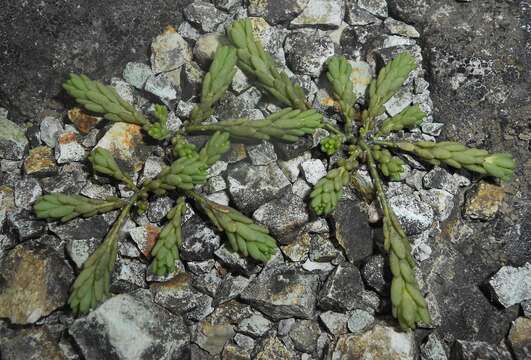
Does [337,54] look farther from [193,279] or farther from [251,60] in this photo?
[193,279]

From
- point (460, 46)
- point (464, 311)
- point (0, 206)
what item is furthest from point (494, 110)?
point (0, 206)

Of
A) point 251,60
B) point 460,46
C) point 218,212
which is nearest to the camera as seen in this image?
point 218,212

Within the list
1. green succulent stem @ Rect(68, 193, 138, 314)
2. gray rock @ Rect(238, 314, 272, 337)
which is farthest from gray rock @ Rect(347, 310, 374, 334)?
green succulent stem @ Rect(68, 193, 138, 314)

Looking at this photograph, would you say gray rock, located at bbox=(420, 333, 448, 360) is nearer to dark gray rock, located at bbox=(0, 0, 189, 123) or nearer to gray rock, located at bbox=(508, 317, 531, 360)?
gray rock, located at bbox=(508, 317, 531, 360)

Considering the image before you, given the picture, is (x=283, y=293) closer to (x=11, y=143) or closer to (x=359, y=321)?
(x=359, y=321)

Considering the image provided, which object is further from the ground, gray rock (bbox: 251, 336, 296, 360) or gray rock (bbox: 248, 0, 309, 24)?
gray rock (bbox: 248, 0, 309, 24)

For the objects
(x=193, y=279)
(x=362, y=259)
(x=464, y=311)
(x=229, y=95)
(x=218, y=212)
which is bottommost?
(x=464, y=311)
